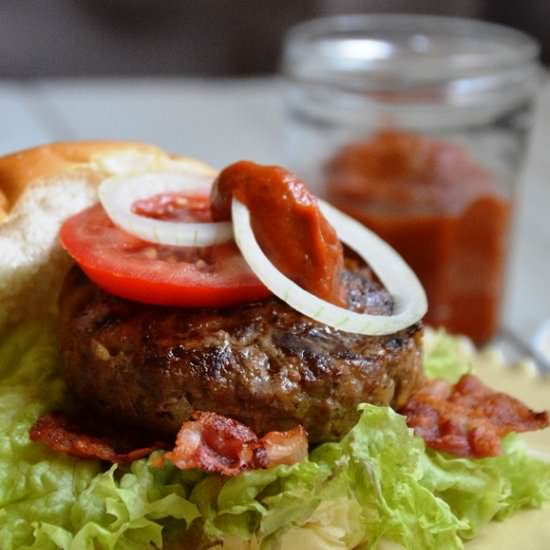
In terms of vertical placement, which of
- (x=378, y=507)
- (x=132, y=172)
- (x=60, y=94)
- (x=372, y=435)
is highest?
(x=132, y=172)

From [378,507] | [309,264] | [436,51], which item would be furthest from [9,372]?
[436,51]

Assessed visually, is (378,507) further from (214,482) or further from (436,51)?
(436,51)

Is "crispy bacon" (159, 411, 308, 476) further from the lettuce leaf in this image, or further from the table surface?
the table surface

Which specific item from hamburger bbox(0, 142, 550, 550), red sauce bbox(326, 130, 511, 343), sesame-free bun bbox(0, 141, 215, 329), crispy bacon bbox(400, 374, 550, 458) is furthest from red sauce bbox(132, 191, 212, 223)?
red sauce bbox(326, 130, 511, 343)

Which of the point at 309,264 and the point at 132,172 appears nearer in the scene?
the point at 309,264

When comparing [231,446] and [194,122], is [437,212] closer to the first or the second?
[231,446]

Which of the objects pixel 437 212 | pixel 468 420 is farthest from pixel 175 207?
pixel 437 212

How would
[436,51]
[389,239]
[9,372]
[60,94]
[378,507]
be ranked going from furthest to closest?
1. [60,94]
2. [436,51]
3. [389,239]
4. [9,372]
5. [378,507]
